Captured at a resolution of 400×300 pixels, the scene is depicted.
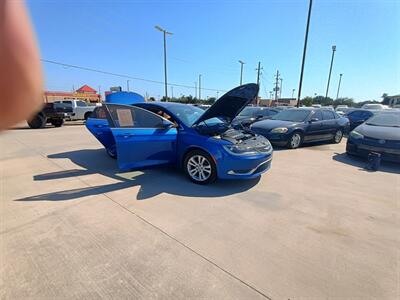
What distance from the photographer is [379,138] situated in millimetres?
5957

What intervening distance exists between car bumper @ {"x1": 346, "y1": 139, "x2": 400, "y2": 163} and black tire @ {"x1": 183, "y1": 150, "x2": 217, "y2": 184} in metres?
4.50

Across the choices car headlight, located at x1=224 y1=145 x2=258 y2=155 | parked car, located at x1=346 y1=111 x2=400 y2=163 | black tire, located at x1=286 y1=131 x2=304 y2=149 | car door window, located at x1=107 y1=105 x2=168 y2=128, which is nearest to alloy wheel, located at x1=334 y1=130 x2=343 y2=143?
parked car, located at x1=346 y1=111 x2=400 y2=163

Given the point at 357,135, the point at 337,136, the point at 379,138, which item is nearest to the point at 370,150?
the point at 379,138

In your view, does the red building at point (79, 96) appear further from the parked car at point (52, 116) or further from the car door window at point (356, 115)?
the car door window at point (356, 115)

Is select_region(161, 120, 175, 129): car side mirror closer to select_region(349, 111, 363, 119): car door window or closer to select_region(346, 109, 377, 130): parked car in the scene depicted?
select_region(346, 109, 377, 130): parked car

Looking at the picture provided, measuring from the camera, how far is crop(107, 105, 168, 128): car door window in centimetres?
434

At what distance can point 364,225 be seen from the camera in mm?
3090

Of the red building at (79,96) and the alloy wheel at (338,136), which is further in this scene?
the red building at (79,96)

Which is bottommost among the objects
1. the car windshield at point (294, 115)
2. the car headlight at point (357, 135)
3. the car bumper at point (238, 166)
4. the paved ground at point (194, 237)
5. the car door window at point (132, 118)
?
the paved ground at point (194, 237)

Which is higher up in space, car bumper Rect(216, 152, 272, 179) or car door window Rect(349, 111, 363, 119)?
car door window Rect(349, 111, 363, 119)

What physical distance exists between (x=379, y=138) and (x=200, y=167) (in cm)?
485

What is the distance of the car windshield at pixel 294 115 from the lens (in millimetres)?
8357

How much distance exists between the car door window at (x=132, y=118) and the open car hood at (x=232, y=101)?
0.80m

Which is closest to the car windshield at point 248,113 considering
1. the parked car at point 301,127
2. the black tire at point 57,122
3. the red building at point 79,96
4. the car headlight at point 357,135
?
the parked car at point 301,127
